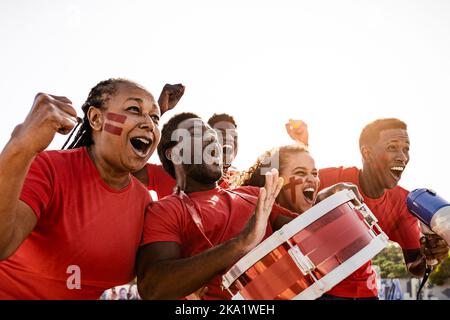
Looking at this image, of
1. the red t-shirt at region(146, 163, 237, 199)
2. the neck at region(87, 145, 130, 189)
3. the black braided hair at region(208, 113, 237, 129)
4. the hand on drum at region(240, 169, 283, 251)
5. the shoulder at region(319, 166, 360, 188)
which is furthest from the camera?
the black braided hair at region(208, 113, 237, 129)

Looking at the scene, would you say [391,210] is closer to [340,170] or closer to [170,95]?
[340,170]

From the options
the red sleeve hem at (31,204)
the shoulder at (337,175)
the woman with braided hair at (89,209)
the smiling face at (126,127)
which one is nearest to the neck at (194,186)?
the woman with braided hair at (89,209)

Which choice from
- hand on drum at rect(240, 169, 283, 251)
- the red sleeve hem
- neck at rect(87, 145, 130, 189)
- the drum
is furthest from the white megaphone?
the red sleeve hem

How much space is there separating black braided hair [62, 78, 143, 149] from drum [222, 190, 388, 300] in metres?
1.40

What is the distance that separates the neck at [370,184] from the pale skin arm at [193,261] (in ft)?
8.45

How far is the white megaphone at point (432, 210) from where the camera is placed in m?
3.03

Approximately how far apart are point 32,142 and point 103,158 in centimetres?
101

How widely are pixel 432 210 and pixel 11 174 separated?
249cm

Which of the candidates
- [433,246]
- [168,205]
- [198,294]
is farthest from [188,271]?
[433,246]

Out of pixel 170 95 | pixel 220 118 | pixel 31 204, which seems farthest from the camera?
pixel 220 118

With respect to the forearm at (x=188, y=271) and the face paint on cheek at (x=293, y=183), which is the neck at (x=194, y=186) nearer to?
the face paint on cheek at (x=293, y=183)

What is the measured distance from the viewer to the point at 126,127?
306 centimetres

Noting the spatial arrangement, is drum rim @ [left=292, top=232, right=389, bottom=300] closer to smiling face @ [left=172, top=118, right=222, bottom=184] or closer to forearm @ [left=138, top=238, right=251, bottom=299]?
forearm @ [left=138, top=238, right=251, bottom=299]

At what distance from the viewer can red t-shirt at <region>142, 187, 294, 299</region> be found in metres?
3.10
